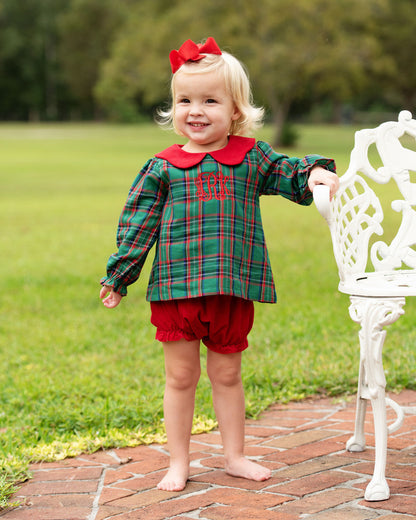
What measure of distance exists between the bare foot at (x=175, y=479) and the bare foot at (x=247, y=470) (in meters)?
0.18

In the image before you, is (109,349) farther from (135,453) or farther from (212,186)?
(212,186)

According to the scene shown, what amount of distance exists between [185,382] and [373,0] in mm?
30339

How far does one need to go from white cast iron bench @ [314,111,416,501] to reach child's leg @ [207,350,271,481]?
0.49 metres

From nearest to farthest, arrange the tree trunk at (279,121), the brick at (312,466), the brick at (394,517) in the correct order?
the brick at (394,517), the brick at (312,466), the tree trunk at (279,121)

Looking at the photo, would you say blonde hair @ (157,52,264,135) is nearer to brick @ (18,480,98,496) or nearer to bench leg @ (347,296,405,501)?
bench leg @ (347,296,405,501)

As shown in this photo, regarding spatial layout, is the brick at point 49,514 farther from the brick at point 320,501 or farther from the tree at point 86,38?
the tree at point 86,38

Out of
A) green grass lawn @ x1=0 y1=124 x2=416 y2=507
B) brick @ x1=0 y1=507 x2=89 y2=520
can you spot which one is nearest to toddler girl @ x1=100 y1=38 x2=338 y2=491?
brick @ x1=0 y1=507 x2=89 y2=520

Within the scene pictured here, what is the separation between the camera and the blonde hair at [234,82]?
2.91m

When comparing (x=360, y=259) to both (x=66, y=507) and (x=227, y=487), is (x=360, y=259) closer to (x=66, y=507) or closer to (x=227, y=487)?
(x=227, y=487)

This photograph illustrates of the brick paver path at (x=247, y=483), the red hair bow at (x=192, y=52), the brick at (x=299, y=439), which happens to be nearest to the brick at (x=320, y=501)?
the brick paver path at (x=247, y=483)

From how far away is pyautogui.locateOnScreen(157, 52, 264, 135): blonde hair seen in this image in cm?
291

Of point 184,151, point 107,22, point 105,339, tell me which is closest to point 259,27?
point 105,339

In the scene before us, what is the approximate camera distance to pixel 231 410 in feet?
10.1

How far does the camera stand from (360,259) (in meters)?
3.18
